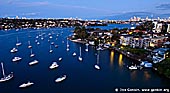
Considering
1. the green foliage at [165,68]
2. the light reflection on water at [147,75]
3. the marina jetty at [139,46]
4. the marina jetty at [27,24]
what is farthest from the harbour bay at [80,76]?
the marina jetty at [27,24]

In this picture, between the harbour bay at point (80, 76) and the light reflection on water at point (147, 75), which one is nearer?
the harbour bay at point (80, 76)

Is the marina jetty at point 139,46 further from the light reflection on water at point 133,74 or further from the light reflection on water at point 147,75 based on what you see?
the light reflection on water at point 133,74

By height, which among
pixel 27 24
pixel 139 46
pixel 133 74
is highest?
pixel 27 24

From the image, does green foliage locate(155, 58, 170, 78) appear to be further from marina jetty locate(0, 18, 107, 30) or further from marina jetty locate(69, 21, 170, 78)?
marina jetty locate(0, 18, 107, 30)

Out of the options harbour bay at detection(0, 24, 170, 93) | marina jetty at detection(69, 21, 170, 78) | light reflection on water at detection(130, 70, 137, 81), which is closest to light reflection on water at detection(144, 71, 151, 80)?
harbour bay at detection(0, 24, 170, 93)

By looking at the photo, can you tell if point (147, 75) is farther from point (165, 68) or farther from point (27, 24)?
point (27, 24)

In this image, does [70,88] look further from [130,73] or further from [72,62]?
[72,62]

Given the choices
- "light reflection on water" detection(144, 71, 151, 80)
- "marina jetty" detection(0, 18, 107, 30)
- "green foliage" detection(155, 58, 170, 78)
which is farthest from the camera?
"marina jetty" detection(0, 18, 107, 30)

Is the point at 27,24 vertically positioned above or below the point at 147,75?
above

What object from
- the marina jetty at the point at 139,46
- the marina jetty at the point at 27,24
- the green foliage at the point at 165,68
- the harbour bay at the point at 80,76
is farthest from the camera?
the marina jetty at the point at 27,24

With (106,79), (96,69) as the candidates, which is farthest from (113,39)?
(106,79)

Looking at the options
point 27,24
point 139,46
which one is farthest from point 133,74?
point 27,24
